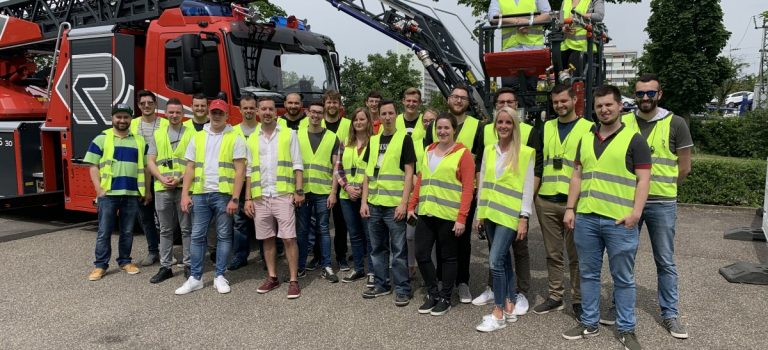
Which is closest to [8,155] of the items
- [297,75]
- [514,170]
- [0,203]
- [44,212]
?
[0,203]

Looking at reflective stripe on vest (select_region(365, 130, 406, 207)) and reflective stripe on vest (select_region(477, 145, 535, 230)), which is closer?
reflective stripe on vest (select_region(477, 145, 535, 230))

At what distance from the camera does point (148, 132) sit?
17.7 feet

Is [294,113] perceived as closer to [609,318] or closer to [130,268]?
[130,268]

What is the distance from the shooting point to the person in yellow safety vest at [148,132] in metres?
5.33

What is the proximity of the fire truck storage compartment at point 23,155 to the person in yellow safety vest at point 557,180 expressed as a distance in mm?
6516

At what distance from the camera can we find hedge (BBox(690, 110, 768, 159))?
1539 centimetres

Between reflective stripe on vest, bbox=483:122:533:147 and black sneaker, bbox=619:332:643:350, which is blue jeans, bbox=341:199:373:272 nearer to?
reflective stripe on vest, bbox=483:122:533:147

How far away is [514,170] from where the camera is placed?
12.0 ft

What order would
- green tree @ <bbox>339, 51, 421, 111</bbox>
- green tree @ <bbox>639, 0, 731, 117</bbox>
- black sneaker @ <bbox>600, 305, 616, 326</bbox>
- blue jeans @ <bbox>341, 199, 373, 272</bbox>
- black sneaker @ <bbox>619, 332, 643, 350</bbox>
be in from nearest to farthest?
black sneaker @ <bbox>619, 332, 643, 350</bbox> → black sneaker @ <bbox>600, 305, 616, 326</bbox> → blue jeans @ <bbox>341, 199, 373, 272</bbox> → green tree @ <bbox>639, 0, 731, 117</bbox> → green tree @ <bbox>339, 51, 421, 111</bbox>

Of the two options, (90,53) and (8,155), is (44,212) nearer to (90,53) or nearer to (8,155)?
(8,155)

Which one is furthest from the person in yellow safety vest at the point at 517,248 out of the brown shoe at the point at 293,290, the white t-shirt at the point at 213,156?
the white t-shirt at the point at 213,156

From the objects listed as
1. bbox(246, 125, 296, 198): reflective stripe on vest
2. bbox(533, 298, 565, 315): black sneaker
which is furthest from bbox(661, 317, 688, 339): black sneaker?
bbox(246, 125, 296, 198): reflective stripe on vest

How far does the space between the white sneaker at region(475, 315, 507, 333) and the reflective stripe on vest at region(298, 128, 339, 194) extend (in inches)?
73.3

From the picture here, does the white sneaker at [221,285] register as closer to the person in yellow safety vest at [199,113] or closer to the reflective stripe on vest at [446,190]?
the person in yellow safety vest at [199,113]
